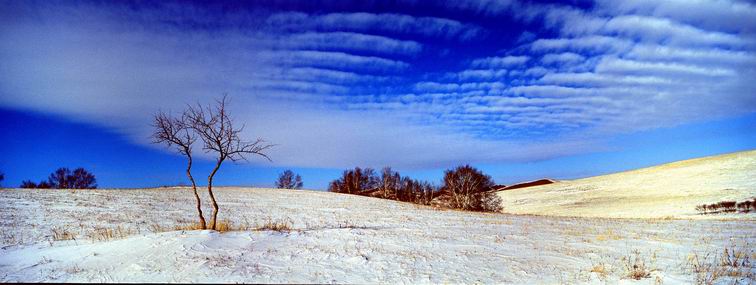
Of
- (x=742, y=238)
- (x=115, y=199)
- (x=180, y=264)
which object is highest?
(x=115, y=199)

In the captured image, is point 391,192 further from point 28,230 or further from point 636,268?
point 636,268

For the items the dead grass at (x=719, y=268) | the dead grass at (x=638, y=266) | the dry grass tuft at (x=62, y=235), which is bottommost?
the dead grass at (x=719, y=268)

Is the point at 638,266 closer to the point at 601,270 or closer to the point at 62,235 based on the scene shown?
the point at 601,270

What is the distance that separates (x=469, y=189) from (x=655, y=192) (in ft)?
73.4

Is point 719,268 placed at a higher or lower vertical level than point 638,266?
lower

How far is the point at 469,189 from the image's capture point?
49469mm

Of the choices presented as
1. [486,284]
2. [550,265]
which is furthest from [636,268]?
[486,284]

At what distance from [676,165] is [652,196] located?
23.3m

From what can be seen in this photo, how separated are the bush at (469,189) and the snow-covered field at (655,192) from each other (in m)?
5.62

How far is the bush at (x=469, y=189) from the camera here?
49.0m

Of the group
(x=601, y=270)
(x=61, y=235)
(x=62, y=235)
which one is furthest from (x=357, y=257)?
(x=61, y=235)

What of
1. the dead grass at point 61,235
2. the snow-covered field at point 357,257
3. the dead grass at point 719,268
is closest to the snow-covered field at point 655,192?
the dead grass at point 719,268

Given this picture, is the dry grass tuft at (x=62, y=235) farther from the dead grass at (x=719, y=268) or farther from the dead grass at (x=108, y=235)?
the dead grass at (x=719, y=268)

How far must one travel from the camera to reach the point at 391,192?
77125 mm
